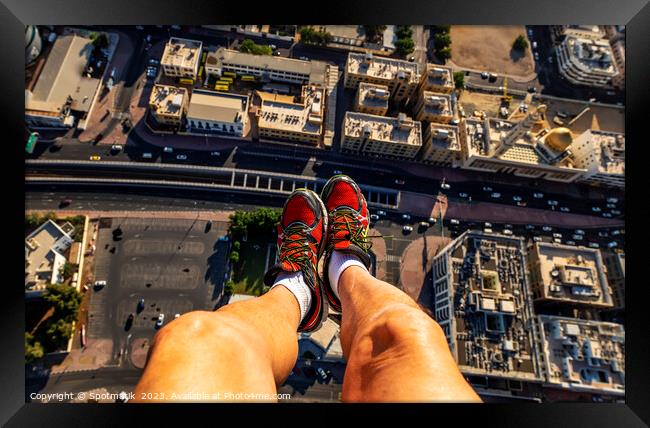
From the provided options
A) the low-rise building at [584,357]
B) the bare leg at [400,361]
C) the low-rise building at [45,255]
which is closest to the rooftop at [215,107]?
the low-rise building at [45,255]

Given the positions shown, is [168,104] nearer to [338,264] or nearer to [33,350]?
[33,350]

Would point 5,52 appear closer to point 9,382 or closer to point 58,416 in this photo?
point 9,382

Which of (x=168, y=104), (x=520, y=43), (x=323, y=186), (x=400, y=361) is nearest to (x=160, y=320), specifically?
(x=323, y=186)

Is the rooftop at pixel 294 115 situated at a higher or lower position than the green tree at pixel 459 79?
lower

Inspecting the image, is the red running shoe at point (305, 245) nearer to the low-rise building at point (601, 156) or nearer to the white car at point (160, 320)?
the white car at point (160, 320)

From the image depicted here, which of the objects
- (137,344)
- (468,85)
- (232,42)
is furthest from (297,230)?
(468,85)

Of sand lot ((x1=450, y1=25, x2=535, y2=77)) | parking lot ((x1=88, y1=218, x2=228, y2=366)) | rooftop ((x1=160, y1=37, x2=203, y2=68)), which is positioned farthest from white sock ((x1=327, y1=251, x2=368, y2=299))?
sand lot ((x1=450, y1=25, x2=535, y2=77))
